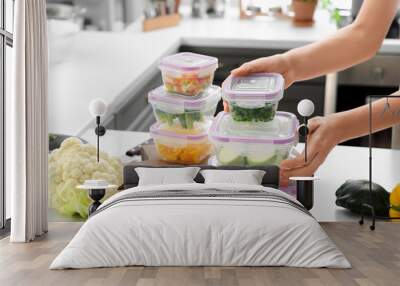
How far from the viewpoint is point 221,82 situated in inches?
213

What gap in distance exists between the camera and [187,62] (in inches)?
209

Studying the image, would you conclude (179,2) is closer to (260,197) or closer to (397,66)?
(397,66)

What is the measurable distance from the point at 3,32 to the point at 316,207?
2002mm

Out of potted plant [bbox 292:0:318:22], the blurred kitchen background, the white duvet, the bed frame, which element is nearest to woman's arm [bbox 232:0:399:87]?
the blurred kitchen background

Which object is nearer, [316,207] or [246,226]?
[246,226]

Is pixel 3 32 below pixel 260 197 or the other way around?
the other way around

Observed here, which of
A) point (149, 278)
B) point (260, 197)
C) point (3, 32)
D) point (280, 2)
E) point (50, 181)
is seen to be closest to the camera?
point (149, 278)

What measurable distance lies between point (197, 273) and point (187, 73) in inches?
62.4

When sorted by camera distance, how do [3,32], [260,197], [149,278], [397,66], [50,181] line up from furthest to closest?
[397,66] < [50,181] < [3,32] < [260,197] < [149,278]

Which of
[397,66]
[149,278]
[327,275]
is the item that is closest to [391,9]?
[397,66]

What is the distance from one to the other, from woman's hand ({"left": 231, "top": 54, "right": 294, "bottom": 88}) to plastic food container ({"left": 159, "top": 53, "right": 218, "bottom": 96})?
17 cm

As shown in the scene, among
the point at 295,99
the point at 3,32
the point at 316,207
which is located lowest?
the point at 316,207

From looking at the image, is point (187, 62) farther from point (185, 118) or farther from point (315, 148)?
point (315, 148)

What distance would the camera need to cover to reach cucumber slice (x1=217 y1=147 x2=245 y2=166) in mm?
5113
